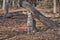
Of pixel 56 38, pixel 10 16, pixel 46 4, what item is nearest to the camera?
pixel 56 38

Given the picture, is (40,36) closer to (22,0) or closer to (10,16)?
(22,0)

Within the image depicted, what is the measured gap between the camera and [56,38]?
7.38m

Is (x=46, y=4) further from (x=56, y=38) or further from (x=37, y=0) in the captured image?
(x=56, y=38)

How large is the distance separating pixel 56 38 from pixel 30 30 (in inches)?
70.9

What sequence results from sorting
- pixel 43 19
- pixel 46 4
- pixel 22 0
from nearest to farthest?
pixel 43 19 → pixel 22 0 → pixel 46 4

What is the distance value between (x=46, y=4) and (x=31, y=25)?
23073 millimetres

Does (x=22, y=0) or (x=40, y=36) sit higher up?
(x=22, y=0)

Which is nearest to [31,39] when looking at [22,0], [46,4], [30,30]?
[30,30]

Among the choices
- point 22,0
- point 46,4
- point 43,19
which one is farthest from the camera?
point 46,4

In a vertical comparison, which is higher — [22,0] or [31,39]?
[22,0]

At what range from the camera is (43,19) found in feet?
28.0

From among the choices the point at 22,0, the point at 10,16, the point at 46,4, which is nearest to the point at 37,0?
Result: the point at 46,4

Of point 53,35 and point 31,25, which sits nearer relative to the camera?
point 53,35

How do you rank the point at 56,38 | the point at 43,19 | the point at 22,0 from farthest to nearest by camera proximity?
1. the point at 22,0
2. the point at 43,19
3. the point at 56,38
